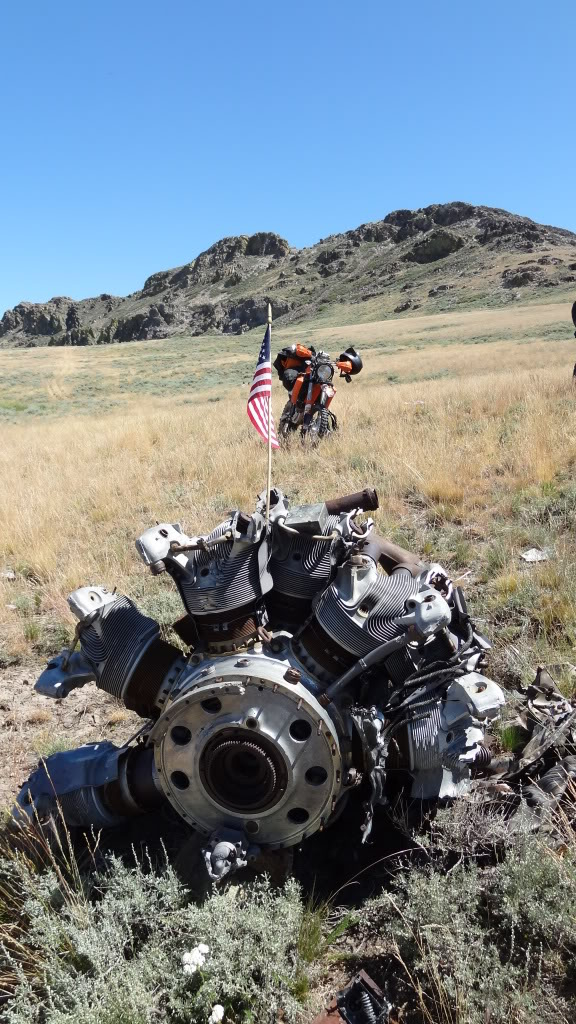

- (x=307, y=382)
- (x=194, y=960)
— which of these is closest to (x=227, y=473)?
(x=307, y=382)

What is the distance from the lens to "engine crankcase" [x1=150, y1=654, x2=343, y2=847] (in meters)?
2.39

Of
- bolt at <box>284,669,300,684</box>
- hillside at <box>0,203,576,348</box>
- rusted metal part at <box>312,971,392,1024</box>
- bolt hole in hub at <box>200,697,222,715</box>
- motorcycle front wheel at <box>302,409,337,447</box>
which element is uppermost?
hillside at <box>0,203,576,348</box>

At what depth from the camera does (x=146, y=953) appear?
91.4 inches

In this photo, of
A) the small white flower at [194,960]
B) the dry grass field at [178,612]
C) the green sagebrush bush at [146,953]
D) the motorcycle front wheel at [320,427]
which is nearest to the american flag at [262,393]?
the dry grass field at [178,612]

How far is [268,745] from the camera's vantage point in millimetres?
2418

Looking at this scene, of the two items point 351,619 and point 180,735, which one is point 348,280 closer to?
point 351,619

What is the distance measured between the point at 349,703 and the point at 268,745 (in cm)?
41

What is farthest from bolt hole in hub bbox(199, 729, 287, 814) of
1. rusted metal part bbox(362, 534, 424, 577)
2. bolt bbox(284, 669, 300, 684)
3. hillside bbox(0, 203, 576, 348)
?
hillside bbox(0, 203, 576, 348)

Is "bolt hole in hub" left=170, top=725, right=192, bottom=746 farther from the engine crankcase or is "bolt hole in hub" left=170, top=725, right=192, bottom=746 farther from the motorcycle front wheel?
the motorcycle front wheel

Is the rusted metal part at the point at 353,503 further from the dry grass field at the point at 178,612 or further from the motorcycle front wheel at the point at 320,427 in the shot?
the motorcycle front wheel at the point at 320,427

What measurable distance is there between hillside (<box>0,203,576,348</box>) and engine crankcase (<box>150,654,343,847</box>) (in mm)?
56379

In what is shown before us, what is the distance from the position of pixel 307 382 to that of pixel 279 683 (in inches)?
379

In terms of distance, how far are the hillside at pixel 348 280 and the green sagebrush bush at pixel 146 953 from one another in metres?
56.6

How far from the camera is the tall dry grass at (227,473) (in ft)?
20.6
